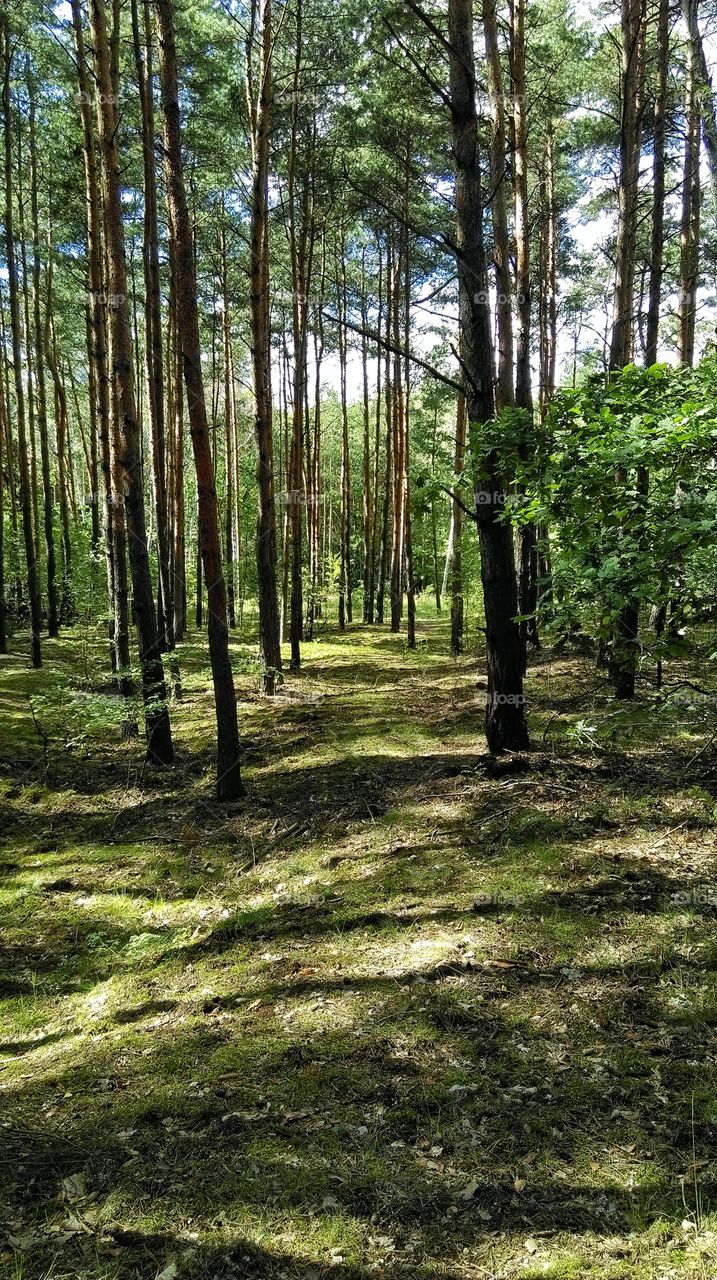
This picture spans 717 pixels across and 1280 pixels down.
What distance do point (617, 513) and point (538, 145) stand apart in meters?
16.4

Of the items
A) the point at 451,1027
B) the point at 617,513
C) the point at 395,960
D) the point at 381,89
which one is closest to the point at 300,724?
the point at 395,960

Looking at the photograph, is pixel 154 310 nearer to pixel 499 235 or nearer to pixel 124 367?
pixel 124 367

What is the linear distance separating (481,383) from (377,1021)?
5.01 metres

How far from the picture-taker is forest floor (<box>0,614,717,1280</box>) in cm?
243

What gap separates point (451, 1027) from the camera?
3.42 meters

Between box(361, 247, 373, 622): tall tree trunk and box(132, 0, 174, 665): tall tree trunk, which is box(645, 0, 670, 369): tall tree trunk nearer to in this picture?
box(132, 0, 174, 665): tall tree trunk

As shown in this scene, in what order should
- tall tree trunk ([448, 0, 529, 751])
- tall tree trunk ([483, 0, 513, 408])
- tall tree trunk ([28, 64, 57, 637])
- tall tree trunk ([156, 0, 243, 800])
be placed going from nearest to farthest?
tall tree trunk ([448, 0, 529, 751]), tall tree trunk ([156, 0, 243, 800]), tall tree trunk ([483, 0, 513, 408]), tall tree trunk ([28, 64, 57, 637])

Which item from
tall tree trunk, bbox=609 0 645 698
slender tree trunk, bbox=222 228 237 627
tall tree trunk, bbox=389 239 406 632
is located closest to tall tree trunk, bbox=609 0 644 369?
tall tree trunk, bbox=609 0 645 698

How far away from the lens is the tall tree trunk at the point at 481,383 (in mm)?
5809

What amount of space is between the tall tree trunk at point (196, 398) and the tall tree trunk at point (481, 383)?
2.36 m

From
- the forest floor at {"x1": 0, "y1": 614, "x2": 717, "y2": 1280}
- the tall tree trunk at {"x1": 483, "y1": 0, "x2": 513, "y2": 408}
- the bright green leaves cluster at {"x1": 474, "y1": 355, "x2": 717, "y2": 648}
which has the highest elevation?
the tall tree trunk at {"x1": 483, "y1": 0, "x2": 513, "y2": 408}

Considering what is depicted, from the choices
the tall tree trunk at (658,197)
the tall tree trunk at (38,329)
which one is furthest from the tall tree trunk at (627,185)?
the tall tree trunk at (38,329)

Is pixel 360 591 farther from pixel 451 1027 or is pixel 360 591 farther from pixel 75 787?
pixel 451 1027

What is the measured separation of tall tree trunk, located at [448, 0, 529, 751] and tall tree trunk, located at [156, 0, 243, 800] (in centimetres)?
236
